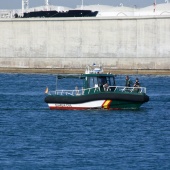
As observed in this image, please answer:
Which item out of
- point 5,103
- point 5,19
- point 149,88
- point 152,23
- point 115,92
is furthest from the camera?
point 5,19

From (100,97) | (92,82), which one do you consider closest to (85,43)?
(92,82)

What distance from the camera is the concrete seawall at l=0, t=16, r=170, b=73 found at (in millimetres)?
93438

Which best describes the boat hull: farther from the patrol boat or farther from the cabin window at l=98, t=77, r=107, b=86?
the cabin window at l=98, t=77, r=107, b=86

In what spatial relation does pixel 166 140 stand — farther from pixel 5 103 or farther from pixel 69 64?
pixel 69 64

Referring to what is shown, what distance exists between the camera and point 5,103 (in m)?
54.7

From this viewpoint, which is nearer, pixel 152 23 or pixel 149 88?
pixel 149 88

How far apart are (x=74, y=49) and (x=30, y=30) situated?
4679mm

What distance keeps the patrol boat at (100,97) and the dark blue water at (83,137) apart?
0.41 meters

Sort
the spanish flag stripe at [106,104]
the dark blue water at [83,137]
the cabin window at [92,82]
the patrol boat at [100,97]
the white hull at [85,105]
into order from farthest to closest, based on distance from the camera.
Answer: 1. the cabin window at [92,82]
2. the white hull at [85,105]
3. the spanish flag stripe at [106,104]
4. the patrol boat at [100,97]
5. the dark blue water at [83,137]

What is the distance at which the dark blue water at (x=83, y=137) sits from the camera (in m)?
32.5

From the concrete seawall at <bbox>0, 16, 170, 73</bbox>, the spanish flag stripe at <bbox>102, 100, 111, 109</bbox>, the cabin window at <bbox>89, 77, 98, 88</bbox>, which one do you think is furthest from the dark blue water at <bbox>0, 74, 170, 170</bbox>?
the concrete seawall at <bbox>0, 16, 170, 73</bbox>

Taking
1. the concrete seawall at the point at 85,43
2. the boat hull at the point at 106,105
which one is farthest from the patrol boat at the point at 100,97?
the concrete seawall at the point at 85,43

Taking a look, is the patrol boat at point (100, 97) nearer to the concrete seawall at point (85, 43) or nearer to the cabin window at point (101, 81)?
the cabin window at point (101, 81)

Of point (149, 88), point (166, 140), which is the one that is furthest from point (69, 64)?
point (166, 140)
